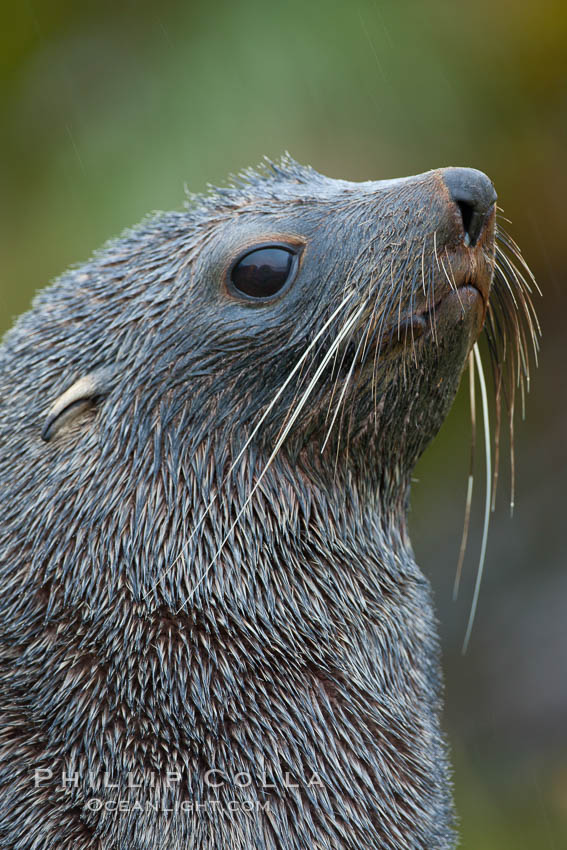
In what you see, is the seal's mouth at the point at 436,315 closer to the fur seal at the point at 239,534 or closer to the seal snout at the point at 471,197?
the fur seal at the point at 239,534

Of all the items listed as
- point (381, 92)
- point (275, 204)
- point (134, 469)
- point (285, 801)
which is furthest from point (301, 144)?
point (285, 801)

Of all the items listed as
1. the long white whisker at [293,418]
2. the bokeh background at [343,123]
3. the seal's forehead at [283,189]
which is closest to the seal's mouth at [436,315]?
the long white whisker at [293,418]

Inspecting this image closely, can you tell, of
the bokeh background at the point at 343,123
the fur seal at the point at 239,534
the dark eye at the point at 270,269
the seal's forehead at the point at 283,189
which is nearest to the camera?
the fur seal at the point at 239,534

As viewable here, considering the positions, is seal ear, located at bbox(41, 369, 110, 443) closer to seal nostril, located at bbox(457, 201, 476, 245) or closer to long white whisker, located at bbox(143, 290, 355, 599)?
long white whisker, located at bbox(143, 290, 355, 599)

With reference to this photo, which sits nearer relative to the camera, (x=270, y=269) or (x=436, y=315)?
(x=436, y=315)

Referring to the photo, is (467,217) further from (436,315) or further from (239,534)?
(239,534)

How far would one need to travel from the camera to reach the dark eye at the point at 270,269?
323 cm

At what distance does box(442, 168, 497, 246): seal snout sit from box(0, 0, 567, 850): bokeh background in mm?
5136

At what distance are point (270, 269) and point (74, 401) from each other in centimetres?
77

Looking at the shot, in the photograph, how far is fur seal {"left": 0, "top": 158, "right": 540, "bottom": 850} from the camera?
3.01 metres

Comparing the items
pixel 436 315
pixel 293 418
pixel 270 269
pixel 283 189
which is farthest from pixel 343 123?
pixel 293 418

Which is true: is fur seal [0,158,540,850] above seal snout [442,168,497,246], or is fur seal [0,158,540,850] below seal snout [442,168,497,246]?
below

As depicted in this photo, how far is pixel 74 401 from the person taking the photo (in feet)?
10.8

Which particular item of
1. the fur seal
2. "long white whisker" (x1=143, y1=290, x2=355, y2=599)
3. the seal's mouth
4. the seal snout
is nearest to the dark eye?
the fur seal
